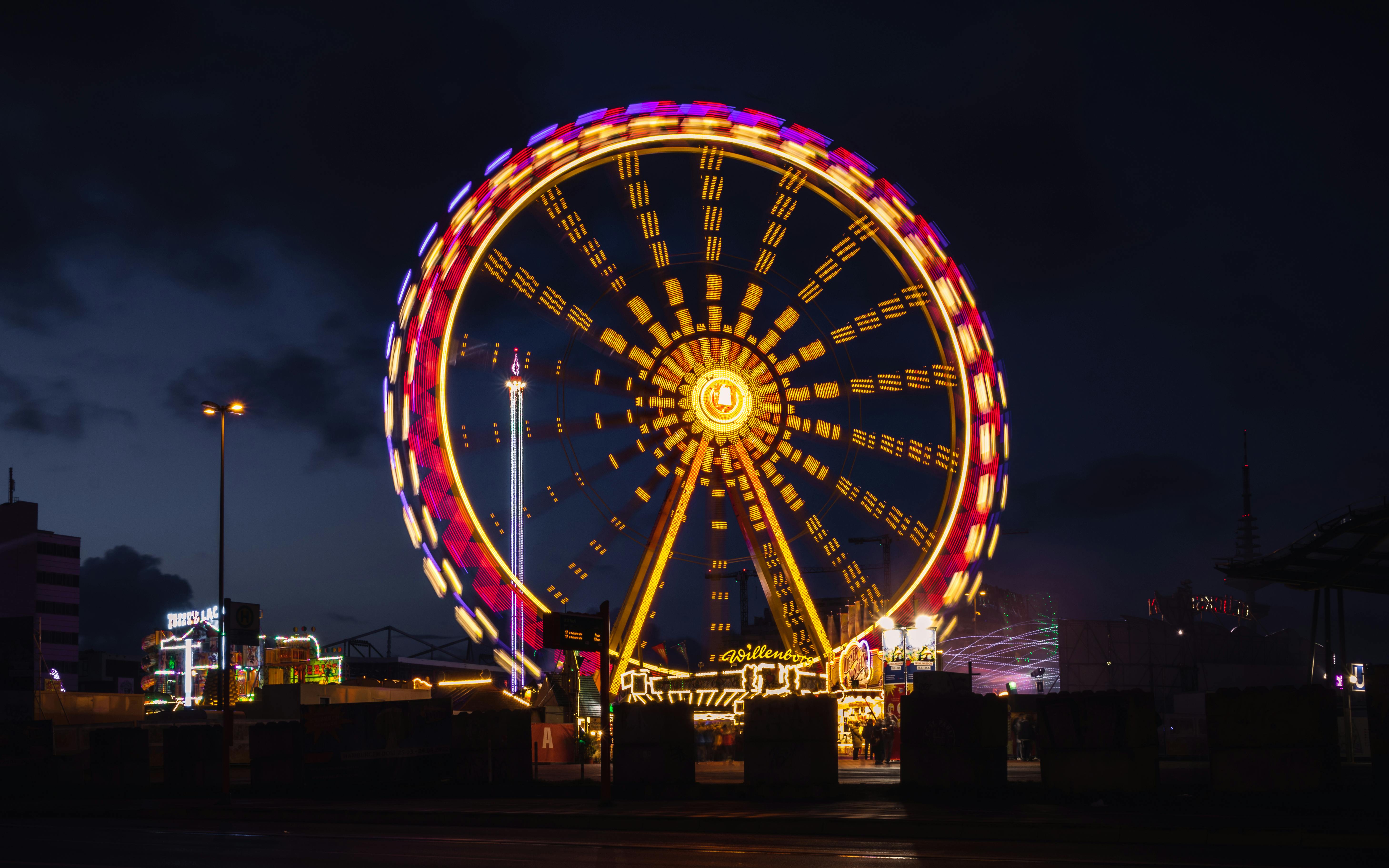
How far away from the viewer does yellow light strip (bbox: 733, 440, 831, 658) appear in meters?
32.7

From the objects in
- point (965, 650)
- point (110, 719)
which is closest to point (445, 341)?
point (110, 719)

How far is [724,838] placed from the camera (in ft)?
52.1

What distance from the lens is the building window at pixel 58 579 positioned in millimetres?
106062

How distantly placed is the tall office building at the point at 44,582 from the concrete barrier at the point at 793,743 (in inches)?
3168

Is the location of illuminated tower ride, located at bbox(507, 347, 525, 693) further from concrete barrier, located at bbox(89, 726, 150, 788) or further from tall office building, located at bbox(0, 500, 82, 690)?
tall office building, located at bbox(0, 500, 82, 690)

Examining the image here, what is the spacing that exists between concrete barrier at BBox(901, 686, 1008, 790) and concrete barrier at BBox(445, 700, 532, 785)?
8.34m

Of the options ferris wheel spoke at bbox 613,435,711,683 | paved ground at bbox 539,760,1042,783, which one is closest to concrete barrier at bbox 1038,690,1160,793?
paved ground at bbox 539,760,1042,783

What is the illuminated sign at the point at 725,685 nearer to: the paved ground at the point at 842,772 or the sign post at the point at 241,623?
the paved ground at the point at 842,772

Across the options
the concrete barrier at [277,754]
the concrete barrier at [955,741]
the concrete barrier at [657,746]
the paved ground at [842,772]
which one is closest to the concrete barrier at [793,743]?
the concrete barrier at [955,741]

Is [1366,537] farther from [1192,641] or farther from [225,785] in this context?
[1192,641]

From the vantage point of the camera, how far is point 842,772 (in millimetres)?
29000

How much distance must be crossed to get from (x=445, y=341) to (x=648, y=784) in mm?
14124

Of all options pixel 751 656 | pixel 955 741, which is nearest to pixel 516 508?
pixel 751 656

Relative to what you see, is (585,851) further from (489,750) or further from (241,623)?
(241,623)
